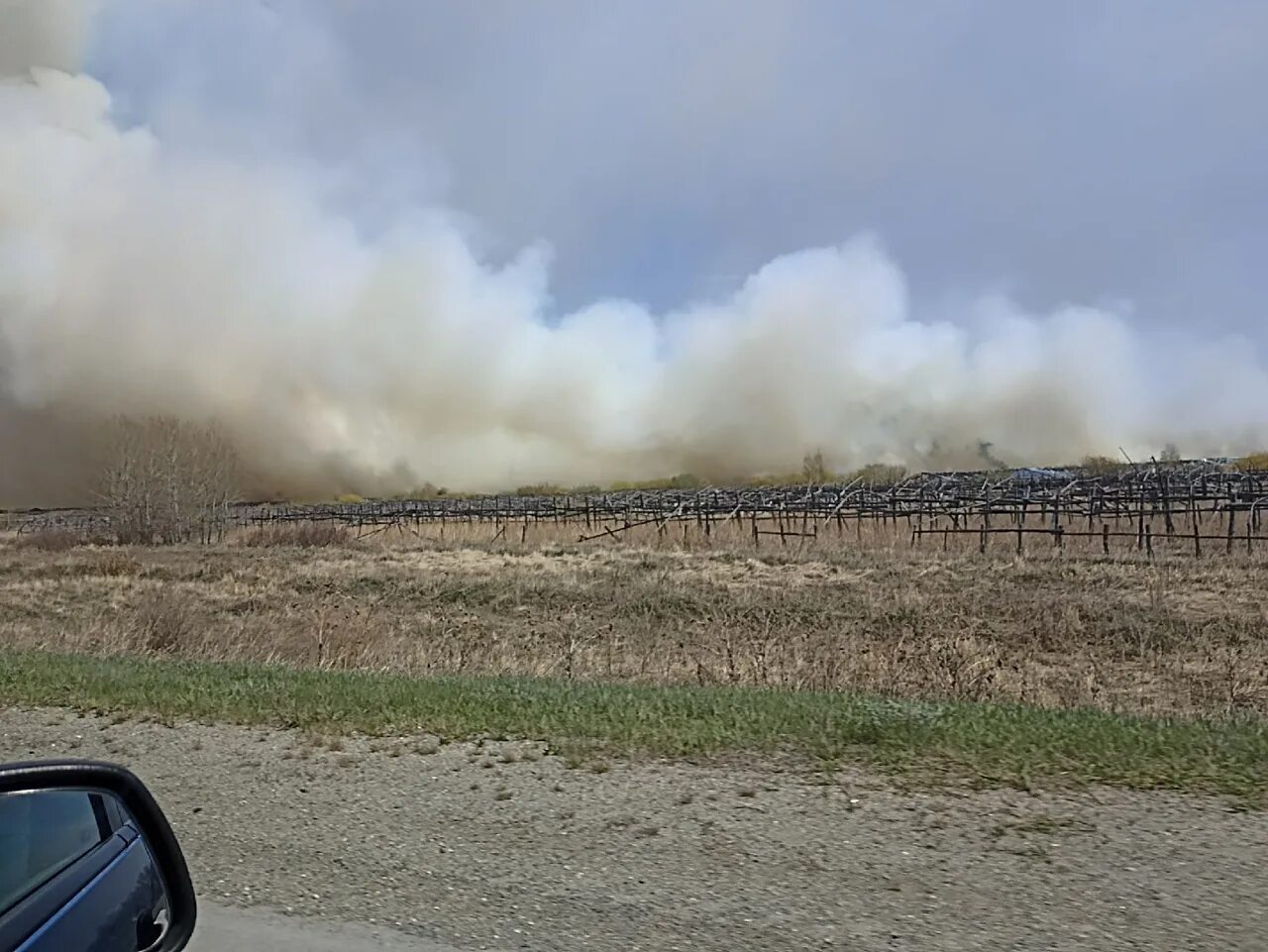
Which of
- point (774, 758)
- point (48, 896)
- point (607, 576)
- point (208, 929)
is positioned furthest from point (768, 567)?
point (48, 896)

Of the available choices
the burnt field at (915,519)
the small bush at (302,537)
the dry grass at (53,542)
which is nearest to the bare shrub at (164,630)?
the burnt field at (915,519)

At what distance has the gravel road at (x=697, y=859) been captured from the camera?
380 centimetres

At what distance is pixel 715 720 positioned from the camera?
7266mm

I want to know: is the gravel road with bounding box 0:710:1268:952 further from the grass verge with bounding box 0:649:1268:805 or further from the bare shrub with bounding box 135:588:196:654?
the bare shrub with bounding box 135:588:196:654

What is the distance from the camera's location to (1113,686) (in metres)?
12.7

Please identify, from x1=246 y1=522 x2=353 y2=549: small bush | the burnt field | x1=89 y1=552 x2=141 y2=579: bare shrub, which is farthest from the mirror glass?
x1=246 y1=522 x2=353 y2=549: small bush

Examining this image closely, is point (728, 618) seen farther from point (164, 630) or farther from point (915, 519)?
point (915, 519)

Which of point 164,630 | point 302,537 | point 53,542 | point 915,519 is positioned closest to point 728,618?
point 164,630

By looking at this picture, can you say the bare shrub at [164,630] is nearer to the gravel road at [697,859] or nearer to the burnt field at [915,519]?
the gravel road at [697,859]

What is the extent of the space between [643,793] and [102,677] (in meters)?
6.51

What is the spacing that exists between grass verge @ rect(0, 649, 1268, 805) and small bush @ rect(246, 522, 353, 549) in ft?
106

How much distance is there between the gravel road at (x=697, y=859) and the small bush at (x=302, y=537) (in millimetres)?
36289

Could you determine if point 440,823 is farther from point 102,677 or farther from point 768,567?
point 768,567

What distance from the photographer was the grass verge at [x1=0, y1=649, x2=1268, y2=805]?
5.84 meters
